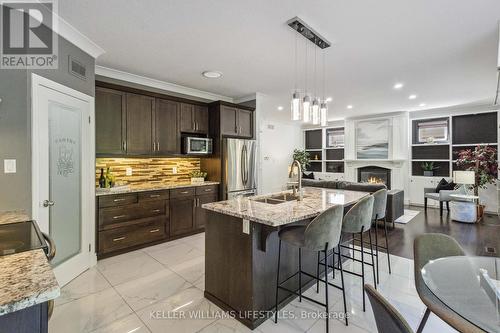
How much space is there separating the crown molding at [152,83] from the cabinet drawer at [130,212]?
2010 mm

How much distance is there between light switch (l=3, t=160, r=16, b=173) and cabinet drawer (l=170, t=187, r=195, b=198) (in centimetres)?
204

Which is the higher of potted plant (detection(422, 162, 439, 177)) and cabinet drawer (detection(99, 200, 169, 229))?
potted plant (detection(422, 162, 439, 177))

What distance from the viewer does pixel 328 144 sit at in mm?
9422

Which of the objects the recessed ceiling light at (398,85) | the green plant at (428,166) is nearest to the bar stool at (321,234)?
the recessed ceiling light at (398,85)

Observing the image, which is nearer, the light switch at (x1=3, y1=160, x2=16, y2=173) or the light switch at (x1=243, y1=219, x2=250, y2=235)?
the light switch at (x1=243, y1=219, x2=250, y2=235)

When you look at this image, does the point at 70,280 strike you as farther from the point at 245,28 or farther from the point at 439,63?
the point at 439,63

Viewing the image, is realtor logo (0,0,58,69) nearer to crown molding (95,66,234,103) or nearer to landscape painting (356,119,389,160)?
crown molding (95,66,234,103)

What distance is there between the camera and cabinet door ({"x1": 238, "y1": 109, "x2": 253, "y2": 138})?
16.5 ft

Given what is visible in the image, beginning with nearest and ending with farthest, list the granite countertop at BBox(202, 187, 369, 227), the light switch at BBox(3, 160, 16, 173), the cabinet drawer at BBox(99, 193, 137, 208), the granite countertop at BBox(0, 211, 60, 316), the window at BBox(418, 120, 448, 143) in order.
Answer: the granite countertop at BBox(0, 211, 60, 316), the granite countertop at BBox(202, 187, 369, 227), the light switch at BBox(3, 160, 16, 173), the cabinet drawer at BBox(99, 193, 137, 208), the window at BBox(418, 120, 448, 143)

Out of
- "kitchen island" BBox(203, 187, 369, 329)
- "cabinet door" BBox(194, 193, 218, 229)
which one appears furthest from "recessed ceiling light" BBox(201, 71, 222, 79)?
"kitchen island" BBox(203, 187, 369, 329)

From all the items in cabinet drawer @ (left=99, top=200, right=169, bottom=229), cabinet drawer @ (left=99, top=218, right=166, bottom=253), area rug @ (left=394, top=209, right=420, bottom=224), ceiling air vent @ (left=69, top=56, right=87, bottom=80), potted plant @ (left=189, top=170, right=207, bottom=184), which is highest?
ceiling air vent @ (left=69, top=56, right=87, bottom=80)

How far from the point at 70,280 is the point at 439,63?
5.54 m

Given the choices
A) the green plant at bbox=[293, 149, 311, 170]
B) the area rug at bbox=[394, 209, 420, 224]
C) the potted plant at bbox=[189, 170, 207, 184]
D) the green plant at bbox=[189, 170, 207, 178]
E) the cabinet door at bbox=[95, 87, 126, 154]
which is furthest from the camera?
the green plant at bbox=[293, 149, 311, 170]

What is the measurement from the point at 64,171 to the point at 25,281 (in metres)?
2.28
